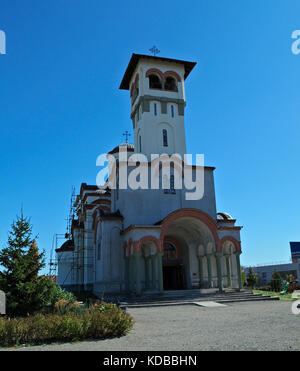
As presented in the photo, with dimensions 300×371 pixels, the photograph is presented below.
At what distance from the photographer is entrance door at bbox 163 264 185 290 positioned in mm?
25078

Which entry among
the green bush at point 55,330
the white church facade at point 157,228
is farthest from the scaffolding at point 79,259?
the green bush at point 55,330

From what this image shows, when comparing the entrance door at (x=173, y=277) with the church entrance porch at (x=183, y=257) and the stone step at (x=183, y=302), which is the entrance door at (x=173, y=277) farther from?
the stone step at (x=183, y=302)

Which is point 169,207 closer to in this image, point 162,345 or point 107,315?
point 107,315

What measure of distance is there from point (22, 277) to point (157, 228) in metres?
9.63

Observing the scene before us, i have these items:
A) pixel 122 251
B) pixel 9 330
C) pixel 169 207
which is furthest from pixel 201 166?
pixel 9 330

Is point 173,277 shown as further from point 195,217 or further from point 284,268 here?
point 284,268

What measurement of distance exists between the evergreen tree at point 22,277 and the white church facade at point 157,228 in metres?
7.59

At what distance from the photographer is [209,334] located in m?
9.10

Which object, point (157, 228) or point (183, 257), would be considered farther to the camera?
point (183, 257)

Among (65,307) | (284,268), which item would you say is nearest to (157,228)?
(65,307)

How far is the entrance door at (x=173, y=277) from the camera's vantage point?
987 inches

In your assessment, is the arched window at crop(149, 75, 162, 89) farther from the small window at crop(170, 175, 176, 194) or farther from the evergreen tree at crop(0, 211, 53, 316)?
the evergreen tree at crop(0, 211, 53, 316)
